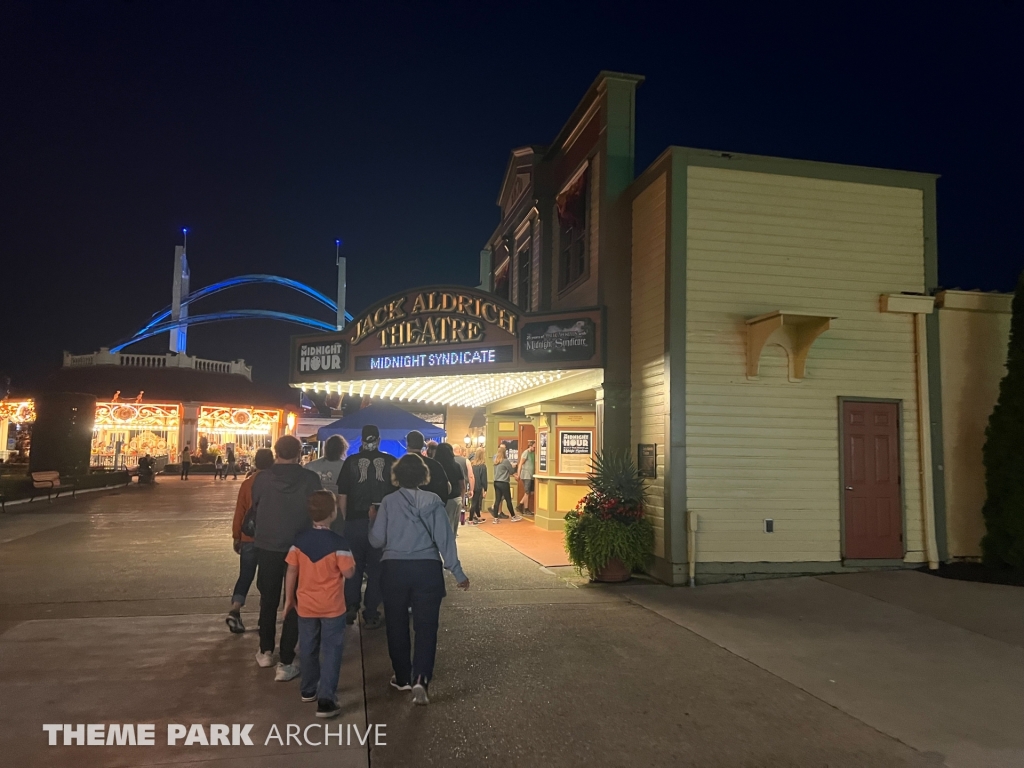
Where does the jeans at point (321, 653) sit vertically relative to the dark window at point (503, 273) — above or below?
below

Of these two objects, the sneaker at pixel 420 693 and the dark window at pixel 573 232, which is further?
the dark window at pixel 573 232

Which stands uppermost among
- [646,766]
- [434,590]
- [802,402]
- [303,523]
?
[802,402]

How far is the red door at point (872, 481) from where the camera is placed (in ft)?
31.6

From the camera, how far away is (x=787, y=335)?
9.59 metres

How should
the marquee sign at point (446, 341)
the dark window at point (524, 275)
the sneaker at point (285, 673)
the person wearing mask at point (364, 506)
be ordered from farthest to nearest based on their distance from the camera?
the dark window at point (524, 275)
the marquee sign at point (446, 341)
the person wearing mask at point (364, 506)
the sneaker at point (285, 673)

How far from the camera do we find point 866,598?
27.1 ft

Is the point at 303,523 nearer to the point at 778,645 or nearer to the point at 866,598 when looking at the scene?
the point at 778,645

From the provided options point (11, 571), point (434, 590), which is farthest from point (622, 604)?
point (11, 571)

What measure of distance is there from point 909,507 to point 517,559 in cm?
529

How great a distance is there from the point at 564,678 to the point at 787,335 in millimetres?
5736

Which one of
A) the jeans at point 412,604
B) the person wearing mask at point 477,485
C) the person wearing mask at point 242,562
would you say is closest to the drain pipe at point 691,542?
the jeans at point 412,604

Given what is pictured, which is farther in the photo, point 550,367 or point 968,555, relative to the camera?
point 550,367

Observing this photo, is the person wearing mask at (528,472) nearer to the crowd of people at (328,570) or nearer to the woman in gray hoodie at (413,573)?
the crowd of people at (328,570)

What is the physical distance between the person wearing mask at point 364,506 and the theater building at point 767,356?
3.69m
